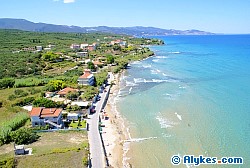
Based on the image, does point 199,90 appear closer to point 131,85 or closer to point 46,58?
point 131,85

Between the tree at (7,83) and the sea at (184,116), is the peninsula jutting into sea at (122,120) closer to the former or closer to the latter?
the tree at (7,83)

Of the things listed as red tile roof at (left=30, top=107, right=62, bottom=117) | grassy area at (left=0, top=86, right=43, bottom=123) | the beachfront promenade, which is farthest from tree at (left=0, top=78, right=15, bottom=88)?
red tile roof at (left=30, top=107, right=62, bottom=117)

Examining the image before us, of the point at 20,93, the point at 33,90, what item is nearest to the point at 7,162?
the point at 20,93

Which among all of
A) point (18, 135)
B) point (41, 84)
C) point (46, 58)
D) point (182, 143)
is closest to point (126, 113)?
point (182, 143)

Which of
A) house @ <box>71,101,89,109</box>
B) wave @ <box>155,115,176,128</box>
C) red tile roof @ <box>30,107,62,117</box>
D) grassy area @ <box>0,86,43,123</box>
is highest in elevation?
red tile roof @ <box>30,107,62,117</box>

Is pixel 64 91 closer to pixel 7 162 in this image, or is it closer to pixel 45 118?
pixel 45 118

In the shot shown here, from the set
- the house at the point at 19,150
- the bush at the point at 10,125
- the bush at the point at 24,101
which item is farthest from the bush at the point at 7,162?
the bush at the point at 24,101

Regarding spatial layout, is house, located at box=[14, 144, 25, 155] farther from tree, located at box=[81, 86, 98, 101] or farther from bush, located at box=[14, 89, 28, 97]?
bush, located at box=[14, 89, 28, 97]
